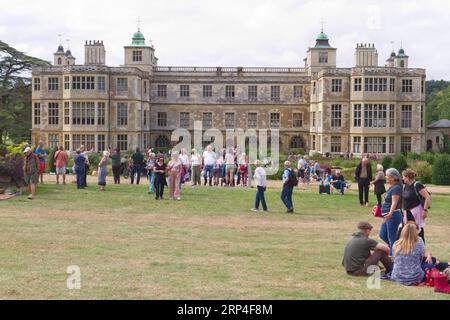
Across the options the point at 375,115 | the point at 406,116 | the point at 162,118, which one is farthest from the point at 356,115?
the point at 162,118

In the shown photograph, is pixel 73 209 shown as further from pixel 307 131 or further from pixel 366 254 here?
pixel 307 131

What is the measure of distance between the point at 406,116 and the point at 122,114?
20575 millimetres

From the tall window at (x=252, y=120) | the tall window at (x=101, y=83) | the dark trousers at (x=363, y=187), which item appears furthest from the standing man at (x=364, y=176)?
the tall window at (x=252, y=120)

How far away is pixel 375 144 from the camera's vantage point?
52281 mm

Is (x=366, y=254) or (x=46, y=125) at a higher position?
(x=46, y=125)

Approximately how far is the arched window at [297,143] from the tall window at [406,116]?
1001 cm

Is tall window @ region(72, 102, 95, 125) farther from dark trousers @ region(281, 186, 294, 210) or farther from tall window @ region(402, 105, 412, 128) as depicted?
dark trousers @ region(281, 186, 294, 210)

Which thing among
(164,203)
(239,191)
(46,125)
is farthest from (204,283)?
(46,125)

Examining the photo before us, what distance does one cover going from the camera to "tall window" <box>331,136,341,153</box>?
53875 mm

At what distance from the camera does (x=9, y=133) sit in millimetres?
57312

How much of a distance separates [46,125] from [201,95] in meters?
13.5

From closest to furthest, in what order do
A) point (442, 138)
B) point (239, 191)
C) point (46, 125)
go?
1. point (239, 191)
2. point (46, 125)
3. point (442, 138)

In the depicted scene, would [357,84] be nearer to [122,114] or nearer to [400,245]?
[122,114]

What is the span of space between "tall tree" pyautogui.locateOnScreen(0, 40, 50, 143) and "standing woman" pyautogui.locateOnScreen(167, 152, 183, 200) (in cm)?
3631
